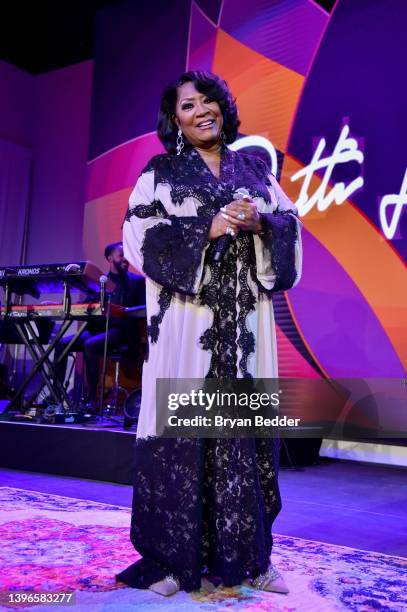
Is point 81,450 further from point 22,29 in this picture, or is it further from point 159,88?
point 22,29

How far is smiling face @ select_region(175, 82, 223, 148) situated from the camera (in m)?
1.90

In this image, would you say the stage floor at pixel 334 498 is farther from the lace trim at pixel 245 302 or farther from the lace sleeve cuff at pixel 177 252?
the lace sleeve cuff at pixel 177 252

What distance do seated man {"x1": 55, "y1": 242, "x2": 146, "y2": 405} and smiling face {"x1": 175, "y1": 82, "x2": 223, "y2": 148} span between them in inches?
128

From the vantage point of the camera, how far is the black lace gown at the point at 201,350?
171cm

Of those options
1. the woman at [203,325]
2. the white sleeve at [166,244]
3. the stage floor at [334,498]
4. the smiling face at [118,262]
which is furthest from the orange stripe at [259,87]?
the white sleeve at [166,244]

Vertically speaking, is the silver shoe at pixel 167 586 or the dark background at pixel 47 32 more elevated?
the dark background at pixel 47 32

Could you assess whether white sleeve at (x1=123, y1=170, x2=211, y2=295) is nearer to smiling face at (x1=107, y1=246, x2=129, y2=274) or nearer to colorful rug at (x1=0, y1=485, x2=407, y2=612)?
colorful rug at (x1=0, y1=485, x2=407, y2=612)

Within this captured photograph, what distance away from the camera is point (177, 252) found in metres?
1.77

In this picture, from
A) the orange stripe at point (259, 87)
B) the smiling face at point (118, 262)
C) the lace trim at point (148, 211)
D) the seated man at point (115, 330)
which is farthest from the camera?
the smiling face at point (118, 262)

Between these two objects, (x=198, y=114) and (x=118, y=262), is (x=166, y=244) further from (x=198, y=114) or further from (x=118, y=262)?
(x=118, y=262)

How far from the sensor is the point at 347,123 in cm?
469

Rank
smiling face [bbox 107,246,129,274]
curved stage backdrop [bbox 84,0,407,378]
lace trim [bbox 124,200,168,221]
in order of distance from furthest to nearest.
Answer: smiling face [bbox 107,246,129,274] < curved stage backdrop [bbox 84,0,407,378] < lace trim [bbox 124,200,168,221]

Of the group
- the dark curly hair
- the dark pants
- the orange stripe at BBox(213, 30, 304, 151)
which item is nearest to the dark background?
the orange stripe at BBox(213, 30, 304, 151)

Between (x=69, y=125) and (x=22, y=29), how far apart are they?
1225mm
